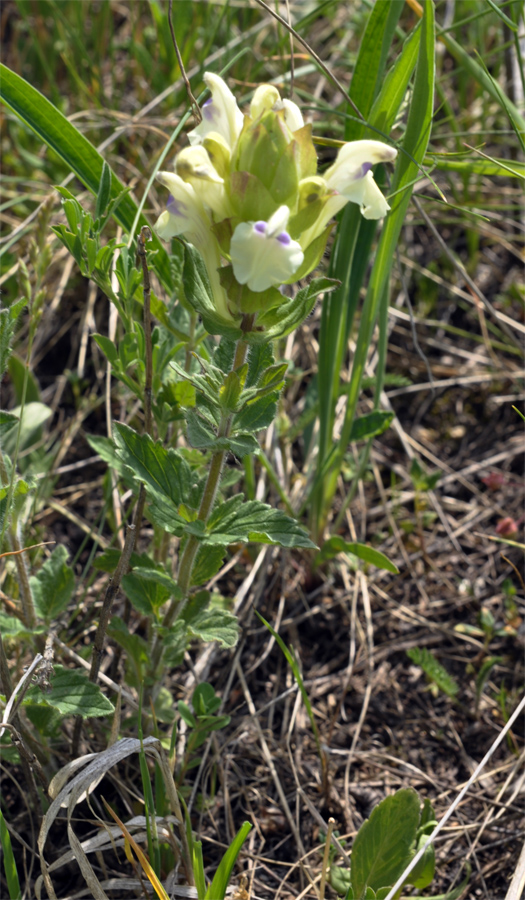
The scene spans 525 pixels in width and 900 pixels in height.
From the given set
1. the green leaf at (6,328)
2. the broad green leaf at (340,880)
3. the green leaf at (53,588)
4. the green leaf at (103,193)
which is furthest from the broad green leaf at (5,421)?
the broad green leaf at (340,880)

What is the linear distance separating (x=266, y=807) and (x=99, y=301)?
1.92 m

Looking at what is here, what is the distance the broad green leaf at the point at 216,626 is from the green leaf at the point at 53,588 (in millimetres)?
324

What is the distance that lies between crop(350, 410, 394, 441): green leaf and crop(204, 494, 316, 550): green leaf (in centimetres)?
65

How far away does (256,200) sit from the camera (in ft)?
3.98

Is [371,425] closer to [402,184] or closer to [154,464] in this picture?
[402,184]

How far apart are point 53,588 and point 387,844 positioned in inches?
37.9

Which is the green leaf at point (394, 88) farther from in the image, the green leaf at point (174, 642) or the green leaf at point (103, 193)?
the green leaf at point (174, 642)

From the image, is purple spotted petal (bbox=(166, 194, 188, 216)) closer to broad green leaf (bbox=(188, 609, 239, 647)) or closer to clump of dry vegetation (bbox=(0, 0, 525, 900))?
clump of dry vegetation (bbox=(0, 0, 525, 900))

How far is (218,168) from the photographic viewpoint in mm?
1271

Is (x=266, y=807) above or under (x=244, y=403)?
under

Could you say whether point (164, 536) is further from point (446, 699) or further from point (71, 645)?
point (446, 699)

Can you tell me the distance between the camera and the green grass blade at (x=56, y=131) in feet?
5.40

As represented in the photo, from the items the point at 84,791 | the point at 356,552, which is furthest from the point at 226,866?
the point at 356,552

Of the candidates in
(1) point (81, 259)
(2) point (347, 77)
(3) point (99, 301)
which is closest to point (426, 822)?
(1) point (81, 259)
